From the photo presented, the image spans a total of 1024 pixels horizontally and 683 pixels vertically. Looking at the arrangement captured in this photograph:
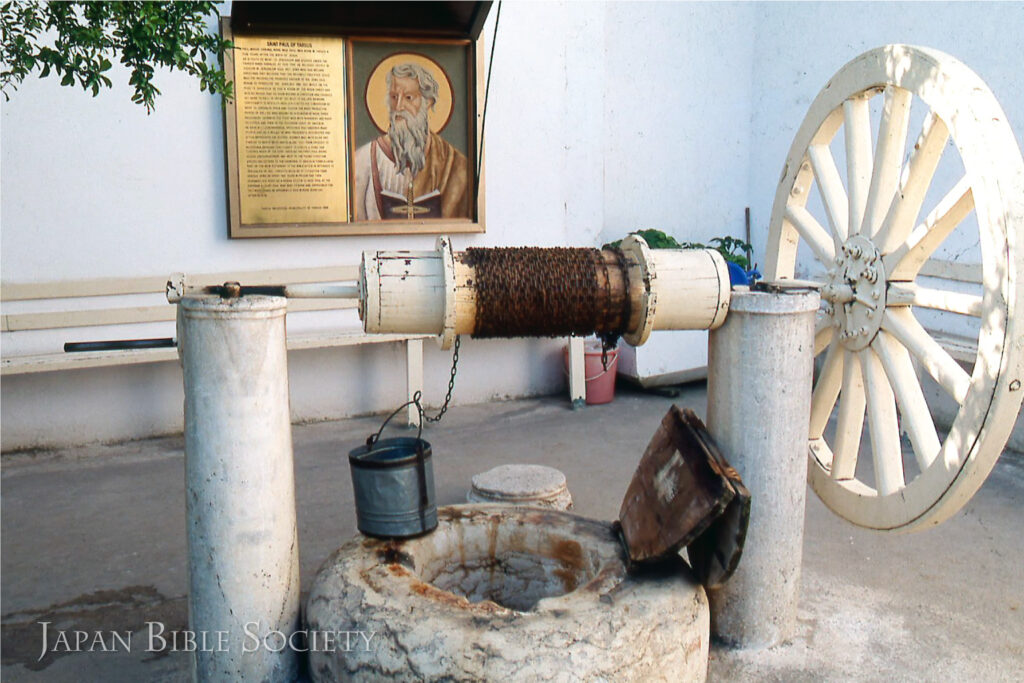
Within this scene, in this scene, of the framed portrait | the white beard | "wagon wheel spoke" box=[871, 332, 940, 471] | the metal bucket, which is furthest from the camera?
the white beard

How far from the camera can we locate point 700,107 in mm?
8891

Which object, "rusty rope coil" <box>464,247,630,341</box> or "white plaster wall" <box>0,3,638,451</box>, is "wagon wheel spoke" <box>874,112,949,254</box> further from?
"white plaster wall" <box>0,3,638,451</box>

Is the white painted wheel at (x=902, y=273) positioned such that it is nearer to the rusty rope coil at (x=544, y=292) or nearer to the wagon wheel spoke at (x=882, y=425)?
the wagon wheel spoke at (x=882, y=425)

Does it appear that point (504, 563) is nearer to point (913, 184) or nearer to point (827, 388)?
point (827, 388)

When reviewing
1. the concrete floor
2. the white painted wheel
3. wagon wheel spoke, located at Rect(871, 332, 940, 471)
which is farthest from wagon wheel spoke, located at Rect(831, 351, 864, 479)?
the concrete floor

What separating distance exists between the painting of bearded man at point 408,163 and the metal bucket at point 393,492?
13.0 ft

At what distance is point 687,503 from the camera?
3.08m

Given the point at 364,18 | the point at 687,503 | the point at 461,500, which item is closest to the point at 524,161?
the point at 364,18

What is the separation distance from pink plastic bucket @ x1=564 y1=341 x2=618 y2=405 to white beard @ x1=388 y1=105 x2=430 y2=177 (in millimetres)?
2111

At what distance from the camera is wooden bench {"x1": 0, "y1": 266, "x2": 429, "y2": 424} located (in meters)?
6.16

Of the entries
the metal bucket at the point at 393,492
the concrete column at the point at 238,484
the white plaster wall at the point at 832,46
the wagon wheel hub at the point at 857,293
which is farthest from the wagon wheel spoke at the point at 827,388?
the white plaster wall at the point at 832,46

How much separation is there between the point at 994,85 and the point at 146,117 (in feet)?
19.8

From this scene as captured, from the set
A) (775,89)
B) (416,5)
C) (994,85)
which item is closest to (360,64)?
(416,5)

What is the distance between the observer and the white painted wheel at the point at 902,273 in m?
2.79
